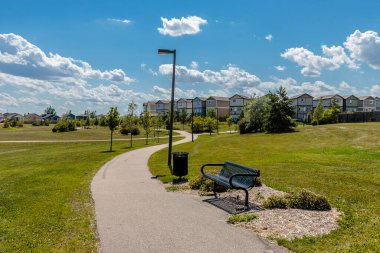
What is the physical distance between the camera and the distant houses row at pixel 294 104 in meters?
94.1

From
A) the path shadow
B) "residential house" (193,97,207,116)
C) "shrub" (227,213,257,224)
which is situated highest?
"residential house" (193,97,207,116)

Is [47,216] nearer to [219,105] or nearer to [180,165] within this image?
[180,165]

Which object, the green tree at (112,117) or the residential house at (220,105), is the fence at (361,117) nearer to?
the green tree at (112,117)

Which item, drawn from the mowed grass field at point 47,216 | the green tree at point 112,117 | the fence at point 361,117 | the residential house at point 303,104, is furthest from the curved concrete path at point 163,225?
the residential house at point 303,104

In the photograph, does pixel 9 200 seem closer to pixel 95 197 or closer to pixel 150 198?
pixel 95 197

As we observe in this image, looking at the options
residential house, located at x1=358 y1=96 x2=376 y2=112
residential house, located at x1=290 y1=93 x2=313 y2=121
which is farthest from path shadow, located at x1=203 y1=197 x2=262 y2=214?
residential house, located at x1=358 y1=96 x2=376 y2=112

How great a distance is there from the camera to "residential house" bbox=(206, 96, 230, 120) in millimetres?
109281

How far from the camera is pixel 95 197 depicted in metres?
9.34

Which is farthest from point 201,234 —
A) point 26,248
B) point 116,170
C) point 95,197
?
point 116,170

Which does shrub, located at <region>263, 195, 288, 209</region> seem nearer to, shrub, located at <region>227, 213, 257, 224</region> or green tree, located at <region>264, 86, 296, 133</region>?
shrub, located at <region>227, 213, 257, 224</region>

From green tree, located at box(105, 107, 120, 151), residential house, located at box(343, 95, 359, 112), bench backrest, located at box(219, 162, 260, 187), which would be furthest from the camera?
residential house, located at box(343, 95, 359, 112)

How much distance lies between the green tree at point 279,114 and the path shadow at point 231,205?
3755 cm

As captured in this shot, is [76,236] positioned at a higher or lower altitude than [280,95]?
lower

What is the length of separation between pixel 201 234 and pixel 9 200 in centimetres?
627
